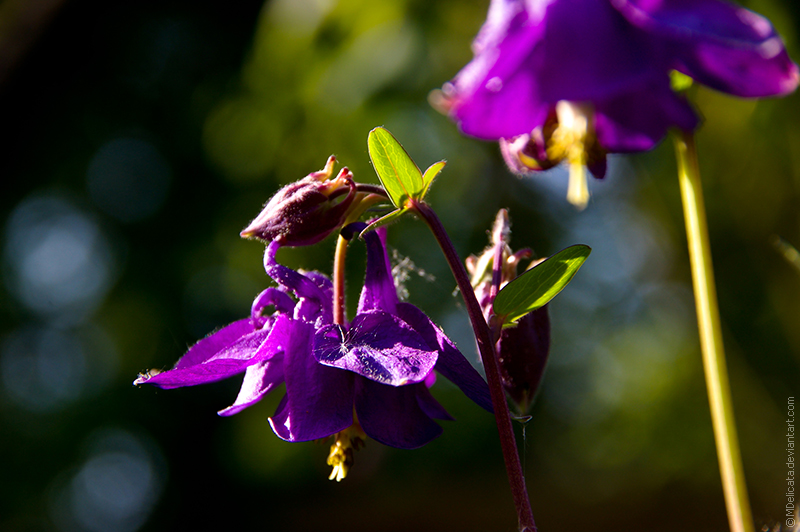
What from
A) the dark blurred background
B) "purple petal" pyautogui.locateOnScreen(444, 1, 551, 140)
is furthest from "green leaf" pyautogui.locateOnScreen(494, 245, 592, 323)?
the dark blurred background

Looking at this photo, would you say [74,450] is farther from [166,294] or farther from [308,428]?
[308,428]

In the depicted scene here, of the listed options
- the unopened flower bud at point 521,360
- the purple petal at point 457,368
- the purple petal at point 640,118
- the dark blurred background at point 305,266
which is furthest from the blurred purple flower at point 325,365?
the dark blurred background at point 305,266

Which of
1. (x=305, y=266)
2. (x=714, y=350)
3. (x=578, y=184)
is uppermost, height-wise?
(x=578, y=184)

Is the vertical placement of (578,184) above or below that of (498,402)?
above

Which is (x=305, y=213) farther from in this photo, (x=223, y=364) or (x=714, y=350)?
(x=714, y=350)

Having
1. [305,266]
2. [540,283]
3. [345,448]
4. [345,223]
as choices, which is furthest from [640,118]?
[305,266]
